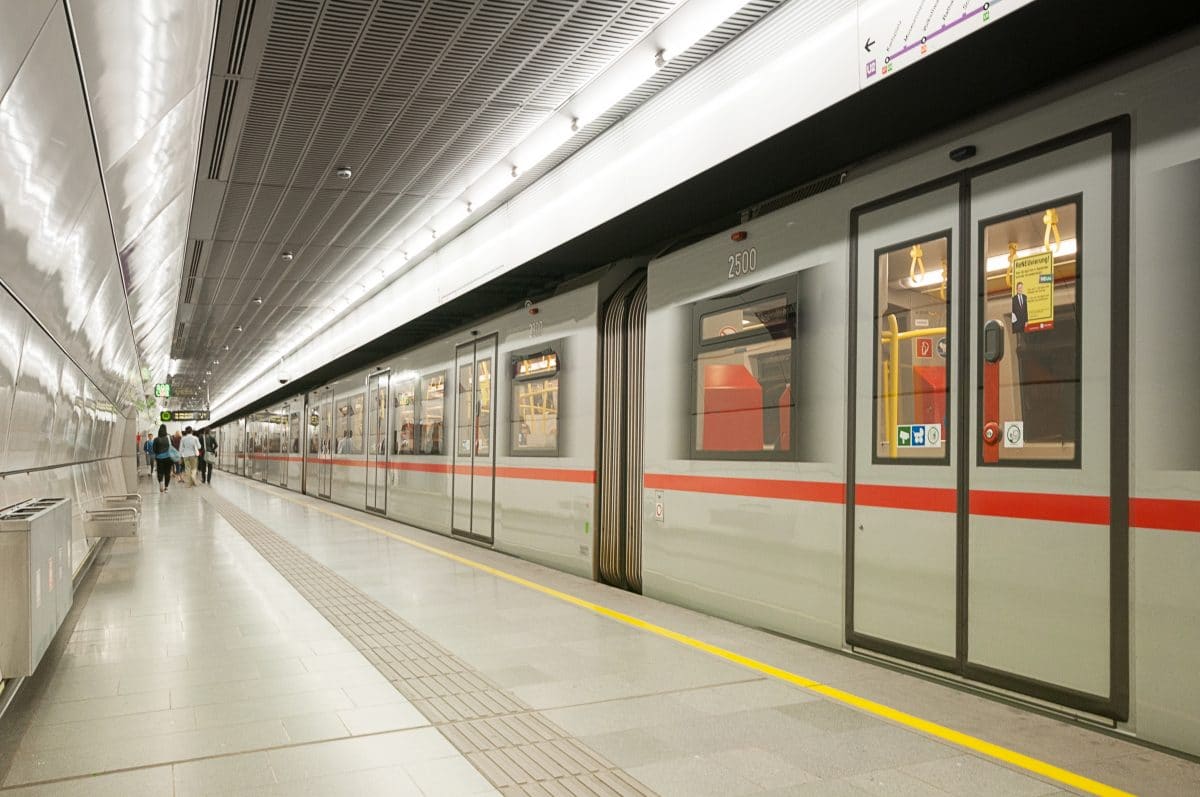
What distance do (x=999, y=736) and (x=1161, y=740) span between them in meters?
0.56

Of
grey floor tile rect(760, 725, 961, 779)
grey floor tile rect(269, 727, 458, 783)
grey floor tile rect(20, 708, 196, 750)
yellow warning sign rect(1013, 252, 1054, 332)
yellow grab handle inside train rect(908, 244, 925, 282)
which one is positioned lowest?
grey floor tile rect(20, 708, 196, 750)

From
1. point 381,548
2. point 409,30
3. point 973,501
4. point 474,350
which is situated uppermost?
point 409,30

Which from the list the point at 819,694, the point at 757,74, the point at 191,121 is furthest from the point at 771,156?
the point at 191,121

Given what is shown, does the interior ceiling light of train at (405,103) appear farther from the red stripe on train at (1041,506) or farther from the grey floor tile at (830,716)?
the grey floor tile at (830,716)

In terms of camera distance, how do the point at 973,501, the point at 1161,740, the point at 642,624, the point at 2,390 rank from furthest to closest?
the point at 642,624 → the point at 2,390 → the point at 973,501 → the point at 1161,740

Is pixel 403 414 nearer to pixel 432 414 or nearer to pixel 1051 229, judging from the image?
pixel 432 414

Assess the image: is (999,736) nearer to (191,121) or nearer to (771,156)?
(771,156)

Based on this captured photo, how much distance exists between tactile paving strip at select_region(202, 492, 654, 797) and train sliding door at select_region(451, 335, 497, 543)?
328cm

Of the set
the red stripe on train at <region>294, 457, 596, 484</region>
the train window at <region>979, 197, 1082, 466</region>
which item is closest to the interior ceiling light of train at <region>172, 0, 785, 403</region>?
the train window at <region>979, 197, 1082, 466</region>

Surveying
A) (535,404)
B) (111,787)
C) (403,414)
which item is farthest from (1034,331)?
(403,414)

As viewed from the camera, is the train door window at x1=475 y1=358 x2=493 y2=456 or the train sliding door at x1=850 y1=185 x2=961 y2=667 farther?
the train door window at x1=475 y1=358 x2=493 y2=456

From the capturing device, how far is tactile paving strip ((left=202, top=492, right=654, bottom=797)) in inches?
125

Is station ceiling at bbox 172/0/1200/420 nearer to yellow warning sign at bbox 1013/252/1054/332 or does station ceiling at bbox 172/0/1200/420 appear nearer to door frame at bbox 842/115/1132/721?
door frame at bbox 842/115/1132/721

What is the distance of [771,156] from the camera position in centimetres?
500
